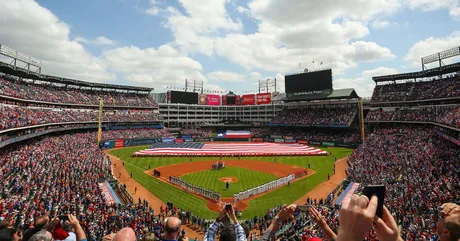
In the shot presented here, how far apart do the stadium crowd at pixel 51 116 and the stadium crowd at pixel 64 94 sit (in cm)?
244

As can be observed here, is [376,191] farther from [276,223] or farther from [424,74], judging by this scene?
[424,74]

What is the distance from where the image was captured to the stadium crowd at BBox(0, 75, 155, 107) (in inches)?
1726

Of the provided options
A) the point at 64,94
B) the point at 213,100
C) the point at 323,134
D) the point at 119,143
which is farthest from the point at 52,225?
the point at 213,100

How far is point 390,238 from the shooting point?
245cm

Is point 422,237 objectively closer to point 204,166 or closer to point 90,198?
point 90,198

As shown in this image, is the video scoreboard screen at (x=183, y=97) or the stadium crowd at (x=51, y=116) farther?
the video scoreboard screen at (x=183, y=97)

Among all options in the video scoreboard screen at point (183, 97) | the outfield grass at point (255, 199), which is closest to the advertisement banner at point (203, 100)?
the video scoreboard screen at point (183, 97)

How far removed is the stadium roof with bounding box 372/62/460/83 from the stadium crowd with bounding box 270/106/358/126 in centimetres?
1013

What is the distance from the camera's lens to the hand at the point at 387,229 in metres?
2.41

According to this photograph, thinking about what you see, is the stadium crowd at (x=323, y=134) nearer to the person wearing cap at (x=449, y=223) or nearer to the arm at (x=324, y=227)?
the arm at (x=324, y=227)

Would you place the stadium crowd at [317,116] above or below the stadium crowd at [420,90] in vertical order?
below

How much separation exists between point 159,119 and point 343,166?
57.3 metres

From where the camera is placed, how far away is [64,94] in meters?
60.7

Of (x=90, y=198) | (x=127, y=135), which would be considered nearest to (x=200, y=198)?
(x=90, y=198)
